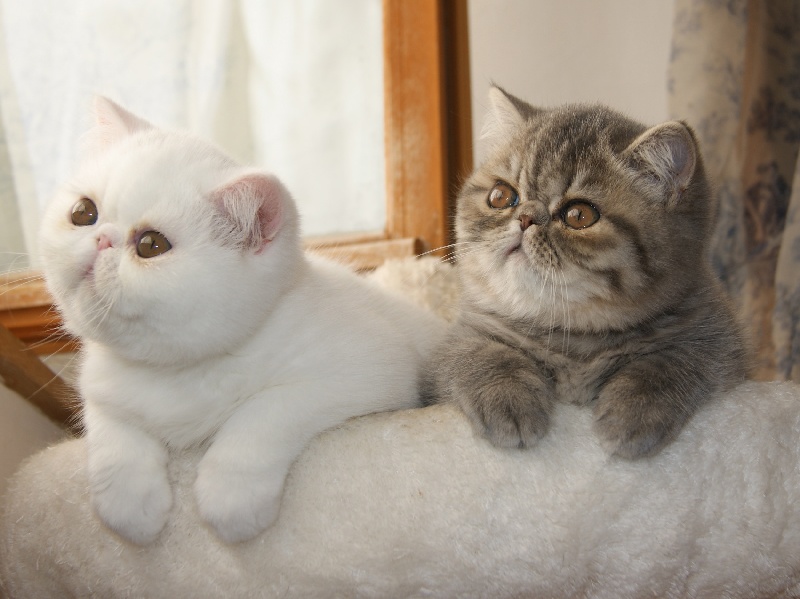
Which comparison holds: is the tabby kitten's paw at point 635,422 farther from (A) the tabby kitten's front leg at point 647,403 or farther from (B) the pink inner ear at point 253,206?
(B) the pink inner ear at point 253,206

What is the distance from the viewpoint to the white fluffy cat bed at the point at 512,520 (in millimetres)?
790

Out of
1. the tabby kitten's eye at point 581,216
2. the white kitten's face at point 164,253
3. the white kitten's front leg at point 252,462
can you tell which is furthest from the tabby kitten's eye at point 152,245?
the tabby kitten's eye at point 581,216

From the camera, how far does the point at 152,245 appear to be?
80 centimetres

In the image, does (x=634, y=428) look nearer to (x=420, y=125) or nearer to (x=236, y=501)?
(x=236, y=501)

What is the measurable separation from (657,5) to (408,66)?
0.68m

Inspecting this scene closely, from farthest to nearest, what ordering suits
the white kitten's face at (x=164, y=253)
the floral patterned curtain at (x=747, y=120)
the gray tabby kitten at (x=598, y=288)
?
the floral patterned curtain at (x=747, y=120) → the gray tabby kitten at (x=598, y=288) → the white kitten's face at (x=164, y=253)

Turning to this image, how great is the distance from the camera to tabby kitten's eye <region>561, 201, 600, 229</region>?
958 millimetres

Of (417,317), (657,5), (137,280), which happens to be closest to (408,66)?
(657,5)

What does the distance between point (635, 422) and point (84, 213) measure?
71cm

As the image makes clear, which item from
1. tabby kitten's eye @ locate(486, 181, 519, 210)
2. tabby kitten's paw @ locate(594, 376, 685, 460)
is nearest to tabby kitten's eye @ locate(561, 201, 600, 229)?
tabby kitten's eye @ locate(486, 181, 519, 210)

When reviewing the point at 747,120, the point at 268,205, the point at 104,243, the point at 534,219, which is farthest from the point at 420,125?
the point at 104,243

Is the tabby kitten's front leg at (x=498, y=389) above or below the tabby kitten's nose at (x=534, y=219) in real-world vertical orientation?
below

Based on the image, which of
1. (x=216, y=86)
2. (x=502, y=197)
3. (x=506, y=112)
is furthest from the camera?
(x=216, y=86)

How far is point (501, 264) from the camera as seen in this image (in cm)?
101
